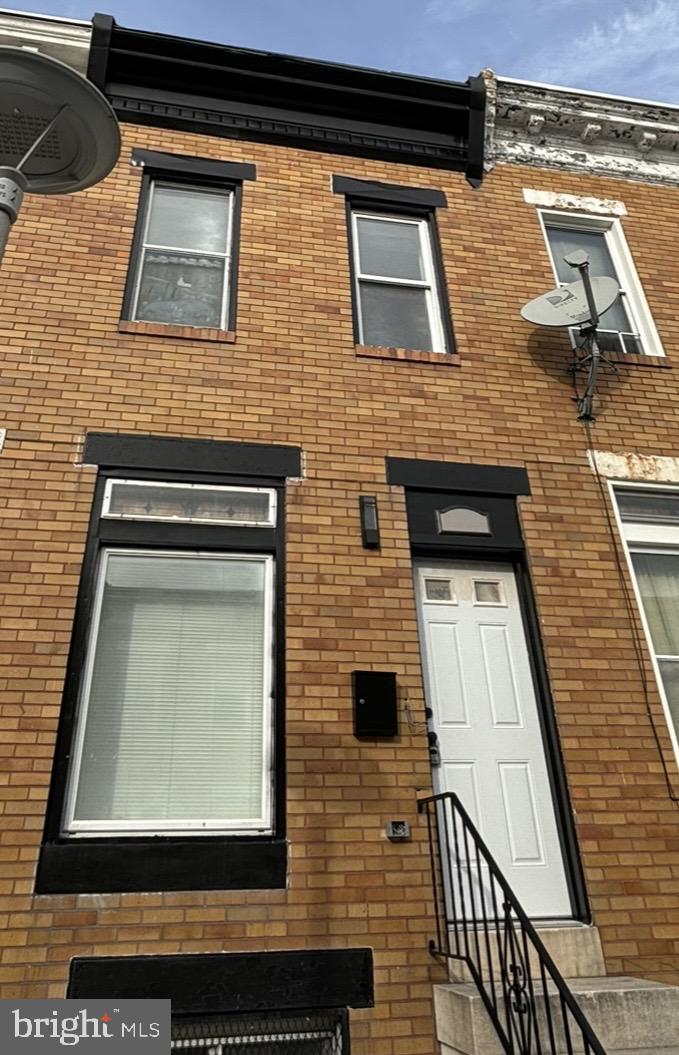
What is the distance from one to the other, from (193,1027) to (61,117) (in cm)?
431

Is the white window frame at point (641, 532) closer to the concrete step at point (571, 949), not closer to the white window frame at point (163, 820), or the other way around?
the concrete step at point (571, 949)

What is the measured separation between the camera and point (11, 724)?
13.9 feet

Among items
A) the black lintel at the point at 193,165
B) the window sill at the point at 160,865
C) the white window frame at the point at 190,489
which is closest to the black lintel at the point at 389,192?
the black lintel at the point at 193,165

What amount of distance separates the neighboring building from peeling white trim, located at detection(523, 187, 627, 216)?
0.14 feet

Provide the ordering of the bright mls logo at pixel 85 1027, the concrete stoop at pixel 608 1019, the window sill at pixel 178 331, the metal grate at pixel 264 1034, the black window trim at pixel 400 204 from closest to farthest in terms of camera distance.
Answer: the concrete stoop at pixel 608 1019 < the bright mls logo at pixel 85 1027 < the metal grate at pixel 264 1034 < the window sill at pixel 178 331 < the black window trim at pixel 400 204

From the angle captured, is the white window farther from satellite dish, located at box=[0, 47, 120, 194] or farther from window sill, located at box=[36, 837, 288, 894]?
satellite dish, located at box=[0, 47, 120, 194]

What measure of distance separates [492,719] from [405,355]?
2.93m

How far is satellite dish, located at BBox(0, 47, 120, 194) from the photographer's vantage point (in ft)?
8.77

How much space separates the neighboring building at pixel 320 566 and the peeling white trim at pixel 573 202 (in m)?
0.04

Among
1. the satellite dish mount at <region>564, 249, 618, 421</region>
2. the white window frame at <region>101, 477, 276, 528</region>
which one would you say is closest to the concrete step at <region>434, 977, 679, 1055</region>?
the white window frame at <region>101, 477, 276, 528</region>

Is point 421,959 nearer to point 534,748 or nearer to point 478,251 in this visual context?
point 534,748

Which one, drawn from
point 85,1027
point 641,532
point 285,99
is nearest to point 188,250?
point 285,99

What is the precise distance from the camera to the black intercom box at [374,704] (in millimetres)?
4570

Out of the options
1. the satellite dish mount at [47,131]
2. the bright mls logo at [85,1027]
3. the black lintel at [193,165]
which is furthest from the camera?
the black lintel at [193,165]
